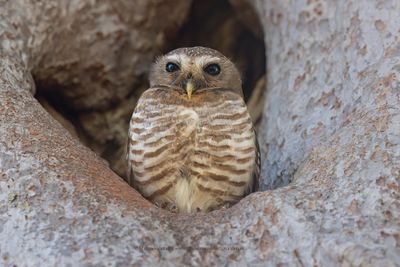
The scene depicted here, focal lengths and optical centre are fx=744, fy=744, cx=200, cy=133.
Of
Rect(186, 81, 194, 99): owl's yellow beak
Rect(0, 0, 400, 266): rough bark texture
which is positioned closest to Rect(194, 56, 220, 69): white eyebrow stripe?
Rect(186, 81, 194, 99): owl's yellow beak

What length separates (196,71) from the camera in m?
3.30

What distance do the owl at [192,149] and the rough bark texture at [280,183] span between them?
9.5 inches

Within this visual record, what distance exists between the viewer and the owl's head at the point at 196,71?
3.28 m

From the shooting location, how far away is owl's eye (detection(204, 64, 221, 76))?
336 centimetres

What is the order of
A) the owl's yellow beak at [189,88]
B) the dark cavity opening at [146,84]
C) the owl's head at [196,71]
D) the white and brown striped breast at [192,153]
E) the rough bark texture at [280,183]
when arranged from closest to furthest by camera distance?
the rough bark texture at [280,183] → the white and brown striped breast at [192,153] → the owl's yellow beak at [189,88] → the owl's head at [196,71] → the dark cavity opening at [146,84]

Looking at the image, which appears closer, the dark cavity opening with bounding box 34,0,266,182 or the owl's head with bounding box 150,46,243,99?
the owl's head with bounding box 150,46,243,99

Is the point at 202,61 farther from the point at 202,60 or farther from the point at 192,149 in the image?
the point at 192,149

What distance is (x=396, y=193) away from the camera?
2391mm

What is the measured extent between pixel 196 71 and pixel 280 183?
0.62m

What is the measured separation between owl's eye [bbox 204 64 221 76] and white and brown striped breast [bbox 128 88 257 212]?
232 mm

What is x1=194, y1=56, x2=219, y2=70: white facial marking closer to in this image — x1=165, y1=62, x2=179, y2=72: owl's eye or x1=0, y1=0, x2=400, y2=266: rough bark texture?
x1=165, y1=62, x2=179, y2=72: owl's eye

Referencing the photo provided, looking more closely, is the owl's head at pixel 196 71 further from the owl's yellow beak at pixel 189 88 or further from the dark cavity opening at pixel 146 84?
the dark cavity opening at pixel 146 84

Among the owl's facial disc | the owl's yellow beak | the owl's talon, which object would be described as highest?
the owl's facial disc

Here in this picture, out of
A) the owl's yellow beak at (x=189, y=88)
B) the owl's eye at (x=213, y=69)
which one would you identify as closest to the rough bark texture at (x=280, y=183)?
the owl's eye at (x=213, y=69)
